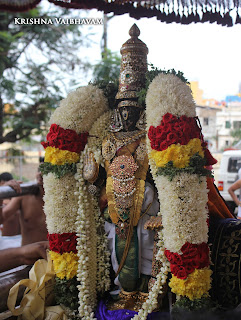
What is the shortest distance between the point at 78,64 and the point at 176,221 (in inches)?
Result: 335

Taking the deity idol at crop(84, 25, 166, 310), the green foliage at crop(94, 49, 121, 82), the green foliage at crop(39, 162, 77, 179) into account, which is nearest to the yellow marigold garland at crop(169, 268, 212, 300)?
the deity idol at crop(84, 25, 166, 310)

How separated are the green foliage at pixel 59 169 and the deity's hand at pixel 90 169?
0.09 m

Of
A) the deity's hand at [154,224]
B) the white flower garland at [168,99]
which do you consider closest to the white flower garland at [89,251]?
the deity's hand at [154,224]

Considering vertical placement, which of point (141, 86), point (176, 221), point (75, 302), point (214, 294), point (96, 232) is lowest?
point (75, 302)

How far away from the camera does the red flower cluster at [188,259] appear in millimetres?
1968

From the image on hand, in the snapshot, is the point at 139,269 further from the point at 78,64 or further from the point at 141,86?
the point at 78,64

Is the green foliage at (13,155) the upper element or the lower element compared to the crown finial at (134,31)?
lower

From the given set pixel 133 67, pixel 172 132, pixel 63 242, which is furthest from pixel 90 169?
pixel 133 67

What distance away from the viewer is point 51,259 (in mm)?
2520

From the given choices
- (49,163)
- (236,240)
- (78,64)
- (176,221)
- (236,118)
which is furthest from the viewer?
(236,118)

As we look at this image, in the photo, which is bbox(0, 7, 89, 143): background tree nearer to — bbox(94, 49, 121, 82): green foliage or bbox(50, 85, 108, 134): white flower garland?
bbox(94, 49, 121, 82): green foliage

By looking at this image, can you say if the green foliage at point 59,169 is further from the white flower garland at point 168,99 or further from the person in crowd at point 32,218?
the person in crowd at point 32,218

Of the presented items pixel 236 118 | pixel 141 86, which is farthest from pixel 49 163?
pixel 236 118

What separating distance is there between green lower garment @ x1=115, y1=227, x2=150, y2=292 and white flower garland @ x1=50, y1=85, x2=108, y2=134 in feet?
2.88
